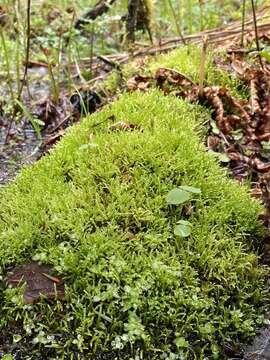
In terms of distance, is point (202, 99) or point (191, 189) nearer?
point (191, 189)

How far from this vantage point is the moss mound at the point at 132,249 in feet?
6.04

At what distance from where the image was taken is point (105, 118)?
2809mm

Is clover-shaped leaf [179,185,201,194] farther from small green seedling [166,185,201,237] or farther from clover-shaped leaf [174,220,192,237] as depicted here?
clover-shaped leaf [174,220,192,237]

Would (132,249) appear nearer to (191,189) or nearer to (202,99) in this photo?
(191,189)

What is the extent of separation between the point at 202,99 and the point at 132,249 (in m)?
1.45

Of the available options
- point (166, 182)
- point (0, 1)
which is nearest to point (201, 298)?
point (166, 182)

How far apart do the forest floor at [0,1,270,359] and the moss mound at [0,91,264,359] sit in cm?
23

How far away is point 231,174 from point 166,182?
0.53 m

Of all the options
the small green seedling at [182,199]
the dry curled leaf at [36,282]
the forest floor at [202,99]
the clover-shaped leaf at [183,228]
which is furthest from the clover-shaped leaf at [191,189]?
the dry curled leaf at [36,282]

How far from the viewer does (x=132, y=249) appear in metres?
2.05

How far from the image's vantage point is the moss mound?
184 centimetres

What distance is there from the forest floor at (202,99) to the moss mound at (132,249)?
0.77ft

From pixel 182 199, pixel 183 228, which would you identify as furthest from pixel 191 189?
pixel 183 228

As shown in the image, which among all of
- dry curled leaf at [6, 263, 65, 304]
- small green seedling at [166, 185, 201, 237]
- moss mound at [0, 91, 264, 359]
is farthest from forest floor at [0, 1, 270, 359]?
dry curled leaf at [6, 263, 65, 304]
